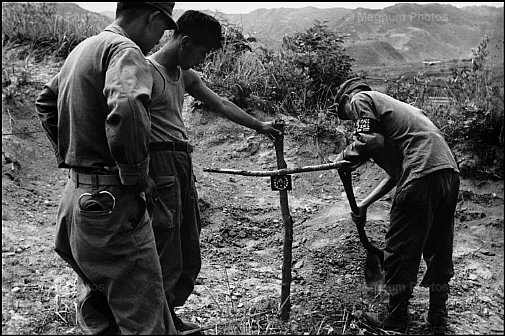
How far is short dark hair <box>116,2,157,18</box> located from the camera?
2510mm

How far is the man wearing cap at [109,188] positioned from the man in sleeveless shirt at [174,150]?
49cm

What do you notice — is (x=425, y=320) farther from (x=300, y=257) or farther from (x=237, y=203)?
(x=237, y=203)

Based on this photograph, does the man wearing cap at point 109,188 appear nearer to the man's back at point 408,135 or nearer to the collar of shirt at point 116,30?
the collar of shirt at point 116,30

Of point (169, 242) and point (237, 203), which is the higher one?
point (169, 242)

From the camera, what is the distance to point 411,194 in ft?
10.4

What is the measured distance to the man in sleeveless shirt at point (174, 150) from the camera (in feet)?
9.77

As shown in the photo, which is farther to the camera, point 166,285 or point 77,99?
point 166,285

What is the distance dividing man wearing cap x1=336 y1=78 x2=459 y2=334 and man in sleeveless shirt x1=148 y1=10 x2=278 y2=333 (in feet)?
3.40

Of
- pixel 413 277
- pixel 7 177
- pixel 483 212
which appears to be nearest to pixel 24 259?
pixel 7 177

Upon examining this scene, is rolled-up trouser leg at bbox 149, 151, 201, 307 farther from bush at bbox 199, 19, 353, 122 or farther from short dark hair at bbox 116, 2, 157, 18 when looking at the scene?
bush at bbox 199, 19, 353, 122

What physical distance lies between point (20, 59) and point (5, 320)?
4.47 meters

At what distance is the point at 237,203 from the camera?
561cm

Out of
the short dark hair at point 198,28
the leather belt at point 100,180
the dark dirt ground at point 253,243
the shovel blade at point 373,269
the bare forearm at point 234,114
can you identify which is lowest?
the dark dirt ground at point 253,243

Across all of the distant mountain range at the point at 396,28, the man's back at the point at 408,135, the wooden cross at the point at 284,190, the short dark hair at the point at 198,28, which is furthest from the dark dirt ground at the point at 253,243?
the distant mountain range at the point at 396,28
